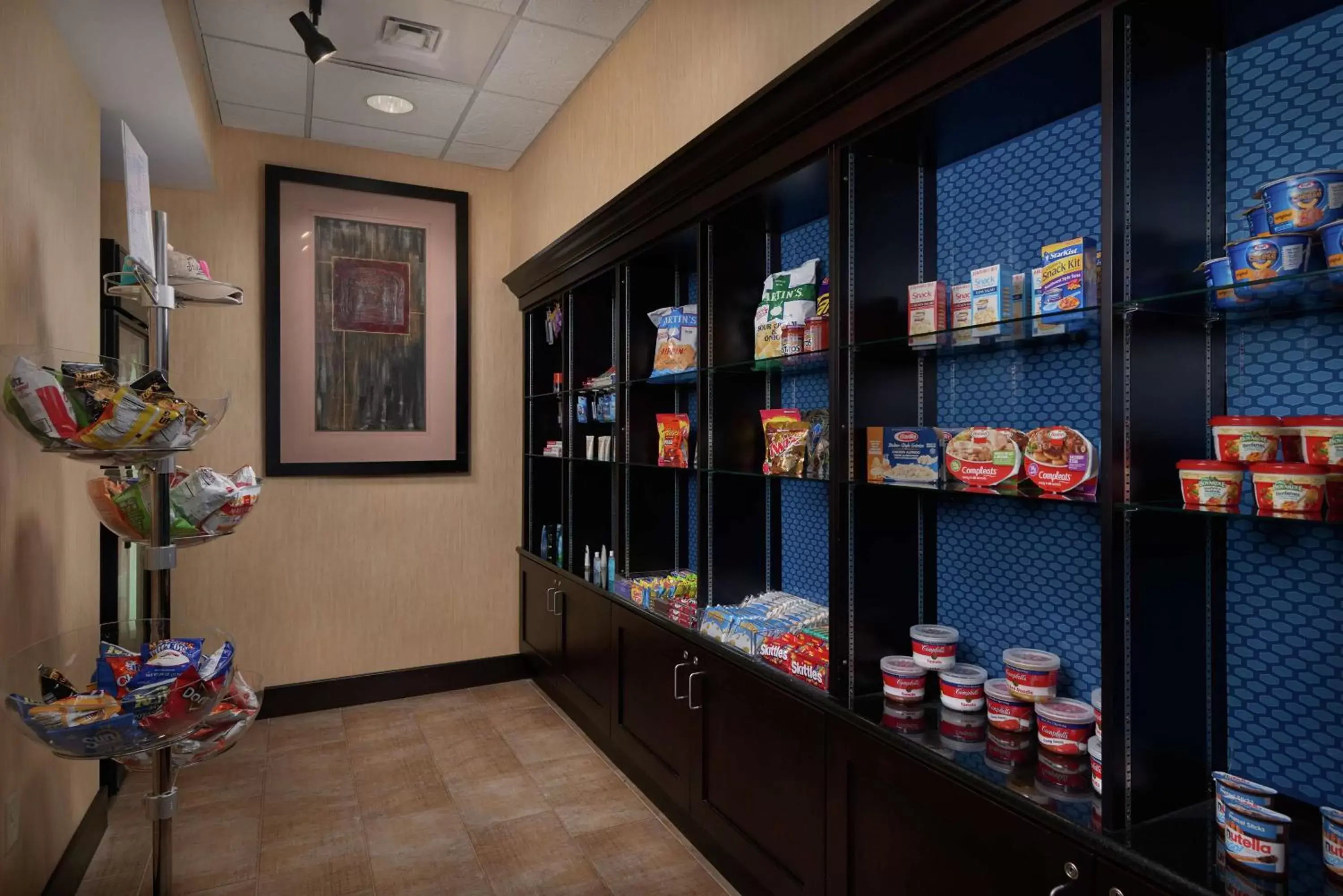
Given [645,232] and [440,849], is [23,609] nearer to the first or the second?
[440,849]

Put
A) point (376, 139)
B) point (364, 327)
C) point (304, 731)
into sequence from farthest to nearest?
point (364, 327) < point (376, 139) < point (304, 731)

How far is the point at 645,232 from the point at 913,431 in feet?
4.98

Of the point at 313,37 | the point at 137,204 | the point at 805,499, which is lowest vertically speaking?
the point at 805,499

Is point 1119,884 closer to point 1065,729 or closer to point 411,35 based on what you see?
point 1065,729

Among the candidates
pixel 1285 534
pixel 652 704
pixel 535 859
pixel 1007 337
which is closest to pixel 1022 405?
pixel 1007 337

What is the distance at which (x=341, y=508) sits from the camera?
4227 millimetres

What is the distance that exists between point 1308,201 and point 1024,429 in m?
0.76

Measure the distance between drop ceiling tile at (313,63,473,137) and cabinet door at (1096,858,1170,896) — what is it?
3.68 meters

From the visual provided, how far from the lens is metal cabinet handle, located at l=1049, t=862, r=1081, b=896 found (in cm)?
132

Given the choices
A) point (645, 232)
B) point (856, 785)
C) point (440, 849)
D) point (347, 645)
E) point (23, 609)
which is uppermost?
point (645, 232)

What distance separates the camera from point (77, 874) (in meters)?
2.48

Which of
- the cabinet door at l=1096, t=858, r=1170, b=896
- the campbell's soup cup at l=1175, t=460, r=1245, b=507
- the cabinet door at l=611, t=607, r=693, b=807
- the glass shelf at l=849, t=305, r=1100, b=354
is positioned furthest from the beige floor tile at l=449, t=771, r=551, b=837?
the campbell's soup cup at l=1175, t=460, r=1245, b=507

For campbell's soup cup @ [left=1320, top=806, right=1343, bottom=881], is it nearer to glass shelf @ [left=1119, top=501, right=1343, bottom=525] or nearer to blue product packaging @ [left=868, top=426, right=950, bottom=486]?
glass shelf @ [left=1119, top=501, right=1343, bottom=525]

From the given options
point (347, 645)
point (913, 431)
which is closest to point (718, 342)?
point (913, 431)
